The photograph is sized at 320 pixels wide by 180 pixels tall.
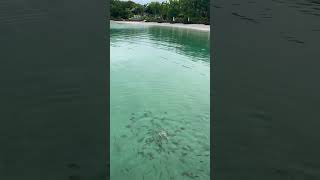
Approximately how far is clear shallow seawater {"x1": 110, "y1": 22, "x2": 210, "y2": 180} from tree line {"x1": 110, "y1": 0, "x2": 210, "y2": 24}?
27248 mm

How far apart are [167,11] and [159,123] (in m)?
41.3

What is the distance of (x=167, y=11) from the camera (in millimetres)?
45000

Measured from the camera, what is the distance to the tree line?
39.1 meters

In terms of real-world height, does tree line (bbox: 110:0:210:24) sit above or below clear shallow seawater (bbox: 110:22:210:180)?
above

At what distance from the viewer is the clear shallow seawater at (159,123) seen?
4262mm
